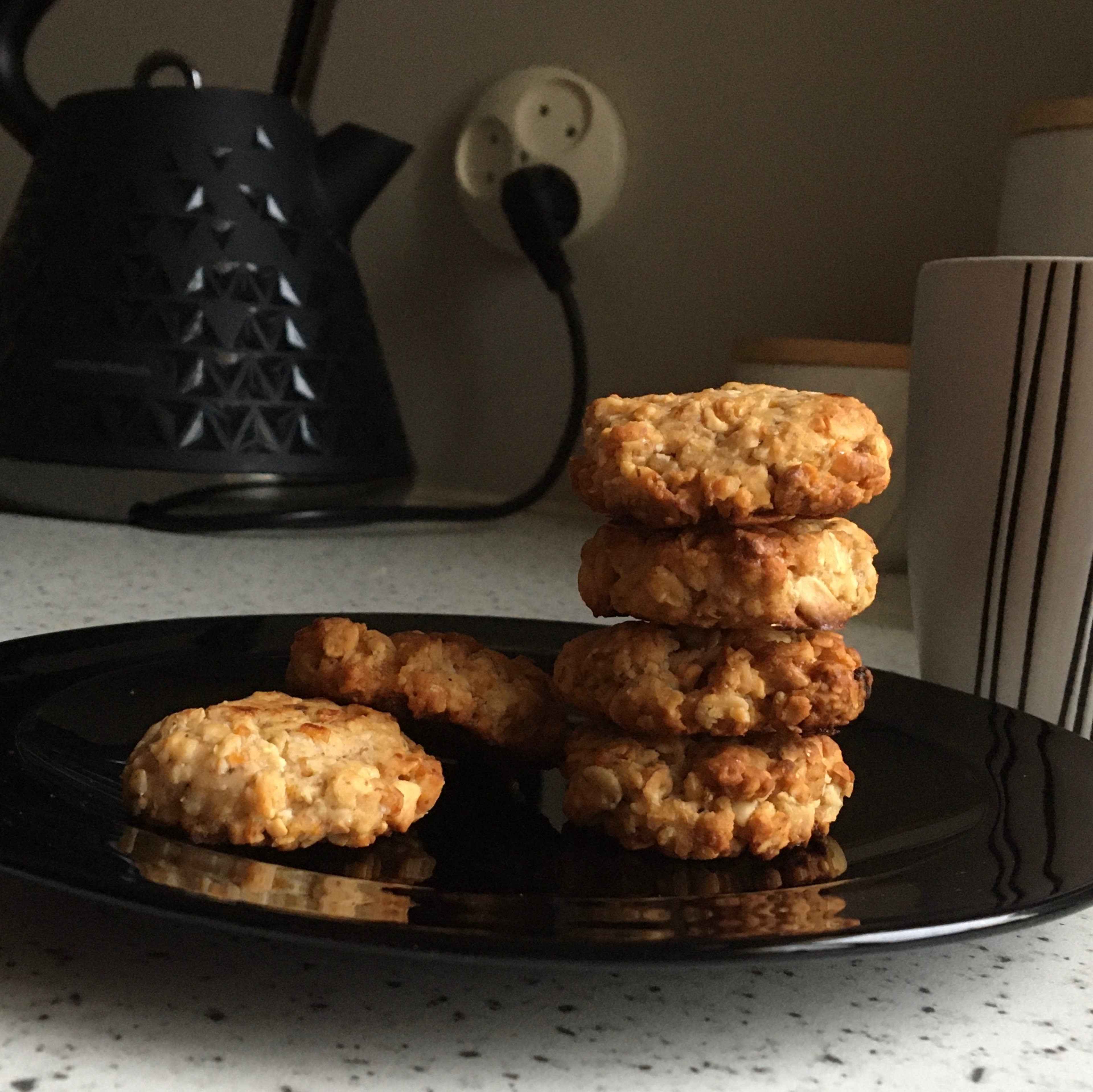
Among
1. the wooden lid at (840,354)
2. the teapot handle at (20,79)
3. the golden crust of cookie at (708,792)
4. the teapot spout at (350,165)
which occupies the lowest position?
the golden crust of cookie at (708,792)

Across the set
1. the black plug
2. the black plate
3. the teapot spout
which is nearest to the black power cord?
the black plug

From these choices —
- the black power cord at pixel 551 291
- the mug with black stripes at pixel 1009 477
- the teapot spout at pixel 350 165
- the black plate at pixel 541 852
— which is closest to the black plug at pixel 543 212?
the black power cord at pixel 551 291

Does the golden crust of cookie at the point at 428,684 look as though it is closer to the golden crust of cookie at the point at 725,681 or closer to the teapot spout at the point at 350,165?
the golden crust of cookie at the point at 725,681

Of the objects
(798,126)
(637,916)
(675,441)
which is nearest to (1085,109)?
(798,126)

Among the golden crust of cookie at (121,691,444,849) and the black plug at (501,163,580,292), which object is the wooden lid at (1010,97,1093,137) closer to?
the black plug at (501,163,580,292)

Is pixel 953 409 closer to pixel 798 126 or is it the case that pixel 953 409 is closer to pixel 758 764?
pixel 758 764
